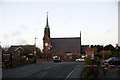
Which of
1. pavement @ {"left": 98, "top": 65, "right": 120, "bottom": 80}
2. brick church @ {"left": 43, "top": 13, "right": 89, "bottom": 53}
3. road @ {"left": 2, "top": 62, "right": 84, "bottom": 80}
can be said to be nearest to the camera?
pavement @ {"left": 98, "top": 65, "right": 120, "bottom": 80}

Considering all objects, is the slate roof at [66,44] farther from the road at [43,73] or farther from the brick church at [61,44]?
the road at [43,73]

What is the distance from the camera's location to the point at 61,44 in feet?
335

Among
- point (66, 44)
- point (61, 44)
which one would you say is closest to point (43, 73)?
point (61, 44)

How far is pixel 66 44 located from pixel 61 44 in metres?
2.43

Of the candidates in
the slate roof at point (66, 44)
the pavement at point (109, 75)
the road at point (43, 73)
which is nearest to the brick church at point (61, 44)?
the slate roof at point (66, 44)

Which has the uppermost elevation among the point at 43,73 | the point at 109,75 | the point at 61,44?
the point at 61,44

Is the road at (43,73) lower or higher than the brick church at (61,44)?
lower

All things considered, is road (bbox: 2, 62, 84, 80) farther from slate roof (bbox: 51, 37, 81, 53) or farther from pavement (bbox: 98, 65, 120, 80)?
slate roof (bbox: 51, 37, 81, 53)

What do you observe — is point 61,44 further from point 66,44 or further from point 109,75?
point 109,75

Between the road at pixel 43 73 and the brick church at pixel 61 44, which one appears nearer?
the road at pixel 43 73

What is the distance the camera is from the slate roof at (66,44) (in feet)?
329

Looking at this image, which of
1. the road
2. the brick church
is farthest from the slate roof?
the road

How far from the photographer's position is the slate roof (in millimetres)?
100312

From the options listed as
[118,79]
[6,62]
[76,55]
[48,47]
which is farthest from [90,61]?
[48,47]
